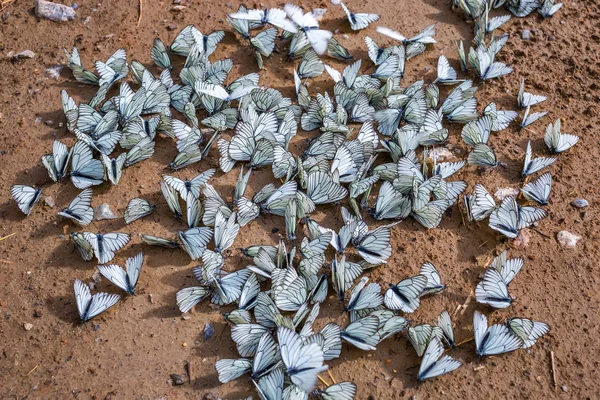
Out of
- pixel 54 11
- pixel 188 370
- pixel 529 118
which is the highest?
pixel 54 11

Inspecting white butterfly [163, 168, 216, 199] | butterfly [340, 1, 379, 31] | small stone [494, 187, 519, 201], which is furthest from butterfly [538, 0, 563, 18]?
white butterfly [163, 168, 216, 199]

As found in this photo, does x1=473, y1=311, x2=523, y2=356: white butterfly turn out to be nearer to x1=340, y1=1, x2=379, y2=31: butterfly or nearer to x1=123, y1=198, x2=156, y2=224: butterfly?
x1=123, y1=198, x2=156, y2=224: butterfly

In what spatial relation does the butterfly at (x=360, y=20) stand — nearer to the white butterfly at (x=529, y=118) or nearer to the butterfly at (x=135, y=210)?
the white butterfly at (x=529, y=118)

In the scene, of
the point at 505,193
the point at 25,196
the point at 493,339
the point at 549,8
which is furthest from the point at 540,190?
the point at 25,196

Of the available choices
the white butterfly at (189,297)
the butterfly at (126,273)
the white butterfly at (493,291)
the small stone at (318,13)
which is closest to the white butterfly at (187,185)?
the butterfly at (126,273)

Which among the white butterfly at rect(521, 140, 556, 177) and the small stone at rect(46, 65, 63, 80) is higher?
the small stone at rect(46, 65, 63, 80)

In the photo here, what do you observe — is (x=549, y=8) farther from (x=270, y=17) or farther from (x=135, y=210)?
(x=135, y=210)
